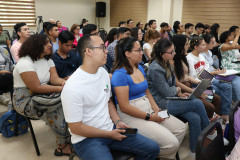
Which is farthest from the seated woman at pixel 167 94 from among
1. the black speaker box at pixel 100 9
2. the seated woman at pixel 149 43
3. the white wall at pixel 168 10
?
the black speaker box at pixel 100 9

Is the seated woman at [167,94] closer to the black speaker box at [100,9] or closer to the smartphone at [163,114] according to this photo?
the smartphone at [163,114]

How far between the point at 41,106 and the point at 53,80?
17.8 inches

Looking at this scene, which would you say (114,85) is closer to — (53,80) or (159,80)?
(159,80)

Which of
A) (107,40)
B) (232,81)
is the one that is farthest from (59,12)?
(232,81)

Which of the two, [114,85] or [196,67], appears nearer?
[114,85]

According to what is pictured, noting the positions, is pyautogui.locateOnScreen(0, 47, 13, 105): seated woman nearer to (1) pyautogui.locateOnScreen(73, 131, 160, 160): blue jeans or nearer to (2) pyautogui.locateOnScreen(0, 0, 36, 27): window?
(1) pyautogui.locateOnScreen(73, 131, 160, 160): blue jeans

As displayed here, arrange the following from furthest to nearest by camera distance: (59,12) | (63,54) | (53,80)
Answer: (59,12) < (63,54) < (53,80)

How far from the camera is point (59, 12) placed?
908 cm

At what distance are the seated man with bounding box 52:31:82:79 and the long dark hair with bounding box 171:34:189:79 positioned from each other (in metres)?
1.27

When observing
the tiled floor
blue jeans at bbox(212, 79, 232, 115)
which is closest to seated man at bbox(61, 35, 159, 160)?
the tiled floor

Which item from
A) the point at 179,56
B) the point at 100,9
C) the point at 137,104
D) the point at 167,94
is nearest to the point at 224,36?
the point at 179,56

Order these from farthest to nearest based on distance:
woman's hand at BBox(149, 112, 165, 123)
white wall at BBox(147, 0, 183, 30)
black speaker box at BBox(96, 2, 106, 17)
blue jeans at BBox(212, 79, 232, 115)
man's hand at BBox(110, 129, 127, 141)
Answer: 1. black speaker box at BBox(96, 2, 106, 17)
2. white wall at BBox(147, 0, 183, 30)
3. blue jeans at BBox(212, 79, 232, 115)
4. woman's hand at BBox(149, 112, 165, 123)
5. man's hand at BBox(110, 129, 127, 141)

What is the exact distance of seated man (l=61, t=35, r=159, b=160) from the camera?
142 cm

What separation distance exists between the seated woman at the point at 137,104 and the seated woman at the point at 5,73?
1777mm
